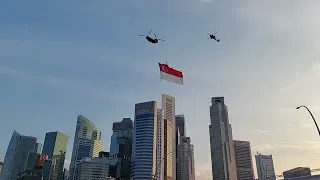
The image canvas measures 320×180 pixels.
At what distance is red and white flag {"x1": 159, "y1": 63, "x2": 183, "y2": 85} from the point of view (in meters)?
44.6

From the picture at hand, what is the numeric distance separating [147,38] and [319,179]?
3960cm

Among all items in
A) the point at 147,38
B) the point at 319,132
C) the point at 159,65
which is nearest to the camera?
the point at 319,132

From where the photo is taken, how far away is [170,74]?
45.6m

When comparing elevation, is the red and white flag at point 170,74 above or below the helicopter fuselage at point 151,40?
below

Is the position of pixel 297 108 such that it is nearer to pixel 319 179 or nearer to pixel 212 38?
pixel 212 38

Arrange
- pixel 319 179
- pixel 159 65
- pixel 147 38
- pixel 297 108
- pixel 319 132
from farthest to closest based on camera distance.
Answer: pixel 319 179 < pixel 147 38 < pixel 159 65 < pixel 297 108 < pixel 319 132

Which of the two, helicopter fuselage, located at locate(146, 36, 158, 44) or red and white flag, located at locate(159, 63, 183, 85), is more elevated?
helicopter fuselage, located at locate(146, 36, 158, 44)

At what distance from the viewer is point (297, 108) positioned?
1666 inches

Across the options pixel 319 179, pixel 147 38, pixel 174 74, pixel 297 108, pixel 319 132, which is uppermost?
pixel 147 38

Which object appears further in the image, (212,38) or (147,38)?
(212,38)

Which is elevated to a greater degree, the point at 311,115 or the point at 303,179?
the point at 311,115

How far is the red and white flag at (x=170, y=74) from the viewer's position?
44628 millimetres

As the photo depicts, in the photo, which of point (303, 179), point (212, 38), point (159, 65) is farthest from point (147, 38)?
point (303, 179)

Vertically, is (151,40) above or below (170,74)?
above
